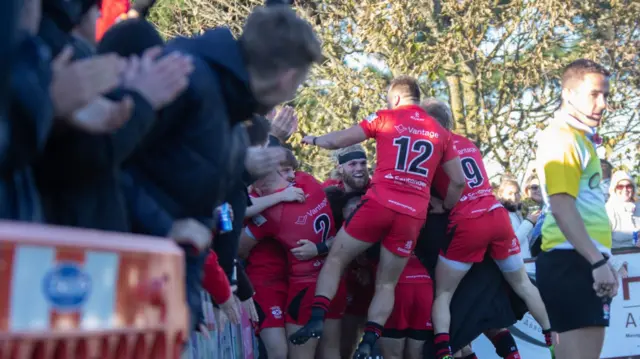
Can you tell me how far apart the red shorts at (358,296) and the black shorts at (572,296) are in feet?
6.84

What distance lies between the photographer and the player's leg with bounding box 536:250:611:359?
538 centimetres

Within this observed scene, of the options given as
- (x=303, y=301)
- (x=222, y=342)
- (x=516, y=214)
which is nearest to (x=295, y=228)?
(x=303, y=301)

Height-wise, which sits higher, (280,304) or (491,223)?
(491,223)

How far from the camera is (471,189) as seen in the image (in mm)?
7293

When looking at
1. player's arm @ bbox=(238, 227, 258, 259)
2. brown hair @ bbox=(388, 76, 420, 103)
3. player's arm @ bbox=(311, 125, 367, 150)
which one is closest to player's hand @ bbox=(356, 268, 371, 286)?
player's arm @ bbox=(238, 227, 258, 259)

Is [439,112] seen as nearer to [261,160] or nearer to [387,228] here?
[387,228]

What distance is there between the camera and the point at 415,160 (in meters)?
6.97

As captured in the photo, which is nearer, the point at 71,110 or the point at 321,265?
the point at 71,110

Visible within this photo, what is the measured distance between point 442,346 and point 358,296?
0.78 m

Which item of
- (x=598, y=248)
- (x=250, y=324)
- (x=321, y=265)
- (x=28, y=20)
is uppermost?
(x=28, y=20)

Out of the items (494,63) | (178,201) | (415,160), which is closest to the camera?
(178,201)

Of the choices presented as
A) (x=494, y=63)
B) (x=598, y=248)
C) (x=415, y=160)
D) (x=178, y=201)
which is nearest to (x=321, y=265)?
(x=415, y=160)

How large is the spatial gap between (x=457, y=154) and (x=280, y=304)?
167 cm

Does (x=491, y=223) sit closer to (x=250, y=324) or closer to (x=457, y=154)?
(x=457, y=154)
